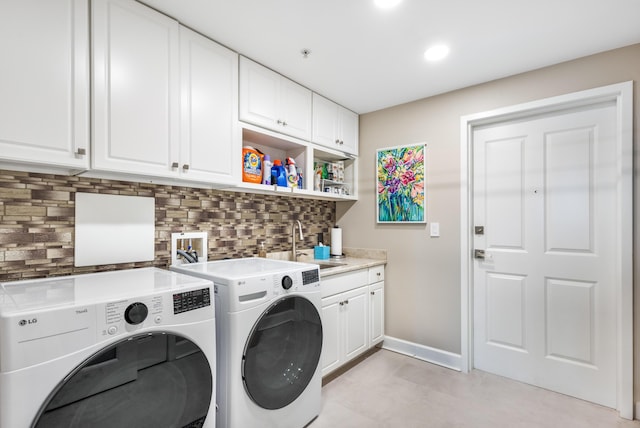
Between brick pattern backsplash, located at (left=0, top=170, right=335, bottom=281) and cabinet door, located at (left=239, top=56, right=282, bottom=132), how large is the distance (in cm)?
60

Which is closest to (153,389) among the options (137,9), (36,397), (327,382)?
(36,397)

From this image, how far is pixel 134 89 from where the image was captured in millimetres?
1532

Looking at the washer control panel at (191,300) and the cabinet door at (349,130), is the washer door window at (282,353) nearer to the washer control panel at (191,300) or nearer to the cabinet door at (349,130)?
the washer control panel at (191,300)

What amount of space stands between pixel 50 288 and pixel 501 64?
288cm

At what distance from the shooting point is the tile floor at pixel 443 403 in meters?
1.89

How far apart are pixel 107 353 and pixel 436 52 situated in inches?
92.1

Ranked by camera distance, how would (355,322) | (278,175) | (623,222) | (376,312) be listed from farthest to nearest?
(376,312) < (355,322) < (278,175) < (623,222)

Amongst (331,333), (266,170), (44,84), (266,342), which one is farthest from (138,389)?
(266,170)

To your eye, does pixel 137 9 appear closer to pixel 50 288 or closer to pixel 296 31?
pixel 296 31

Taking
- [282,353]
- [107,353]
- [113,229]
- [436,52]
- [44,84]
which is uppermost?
[436,52]

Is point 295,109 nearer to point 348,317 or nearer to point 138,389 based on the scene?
point 348,317

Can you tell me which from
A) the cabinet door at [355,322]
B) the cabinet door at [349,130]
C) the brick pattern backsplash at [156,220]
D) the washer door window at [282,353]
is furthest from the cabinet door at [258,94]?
the cabinet door at [355,322]

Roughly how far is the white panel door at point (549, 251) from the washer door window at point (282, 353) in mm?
1558

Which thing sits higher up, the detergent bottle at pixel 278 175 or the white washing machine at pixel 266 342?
the detergent bottle at pixel 278 175
